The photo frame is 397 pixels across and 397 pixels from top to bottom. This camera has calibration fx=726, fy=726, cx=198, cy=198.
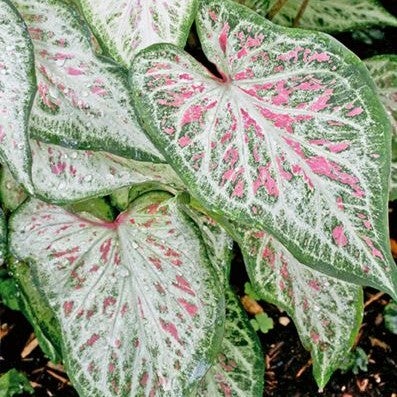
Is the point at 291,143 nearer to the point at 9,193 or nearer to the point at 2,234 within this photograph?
the point at 2,234

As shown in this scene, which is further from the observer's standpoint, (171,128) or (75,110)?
(75,110)

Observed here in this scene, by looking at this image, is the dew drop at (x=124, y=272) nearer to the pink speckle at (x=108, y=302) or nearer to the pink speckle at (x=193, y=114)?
the pink speckle at (x=108, y=302)

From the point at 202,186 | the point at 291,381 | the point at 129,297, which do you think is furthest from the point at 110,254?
the point at 291,381

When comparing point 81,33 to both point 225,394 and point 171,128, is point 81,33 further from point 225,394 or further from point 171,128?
point 225,394

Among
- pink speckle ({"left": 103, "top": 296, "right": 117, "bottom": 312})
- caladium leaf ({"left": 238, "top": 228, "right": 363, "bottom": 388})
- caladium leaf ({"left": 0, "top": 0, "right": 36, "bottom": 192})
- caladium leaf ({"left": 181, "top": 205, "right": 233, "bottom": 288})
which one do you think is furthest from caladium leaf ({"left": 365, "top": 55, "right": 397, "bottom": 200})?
caladium leaf ({"left": 0, "top": 0, "right": 36, "bottom": 192})

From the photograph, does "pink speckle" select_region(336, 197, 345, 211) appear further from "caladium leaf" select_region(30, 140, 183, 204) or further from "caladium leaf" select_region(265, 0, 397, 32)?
"caladium leaf" select_region(265, 0, 397, 32)
